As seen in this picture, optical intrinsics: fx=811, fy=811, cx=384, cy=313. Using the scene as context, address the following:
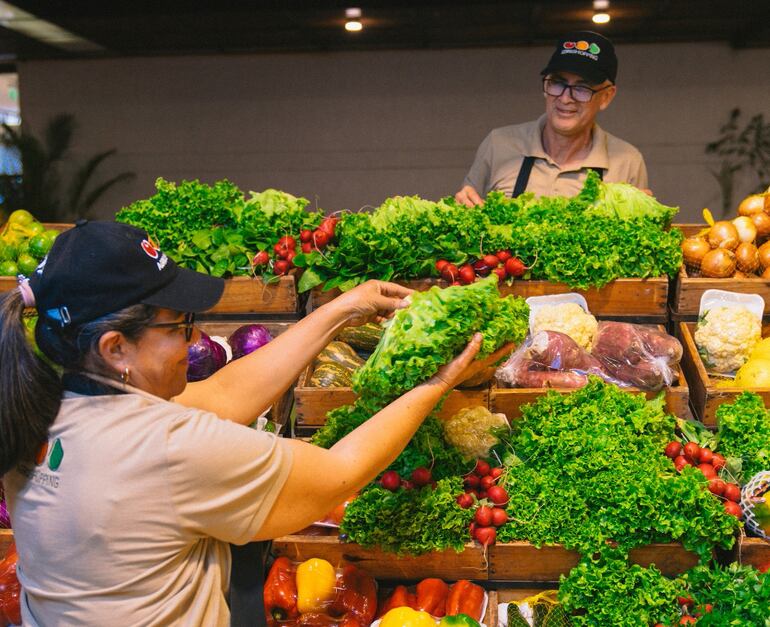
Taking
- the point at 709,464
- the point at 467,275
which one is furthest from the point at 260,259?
the point at 709,464

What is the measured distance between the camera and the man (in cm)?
445

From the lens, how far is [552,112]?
4641 mm

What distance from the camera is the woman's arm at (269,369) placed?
8.53 ft

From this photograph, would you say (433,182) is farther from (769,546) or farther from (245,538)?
(245,538)

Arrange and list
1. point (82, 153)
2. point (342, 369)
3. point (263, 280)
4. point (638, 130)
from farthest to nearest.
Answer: point (82, 153), point (638, 130), point (263, 280), point (342, 369)

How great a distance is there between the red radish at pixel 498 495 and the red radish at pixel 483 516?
5 cm

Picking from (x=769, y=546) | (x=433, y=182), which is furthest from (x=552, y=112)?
(x=433, y=182)

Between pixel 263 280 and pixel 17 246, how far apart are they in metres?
1.59

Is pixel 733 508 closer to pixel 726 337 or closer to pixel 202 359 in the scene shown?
pixel 726 337

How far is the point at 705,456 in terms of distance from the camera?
10.1ft

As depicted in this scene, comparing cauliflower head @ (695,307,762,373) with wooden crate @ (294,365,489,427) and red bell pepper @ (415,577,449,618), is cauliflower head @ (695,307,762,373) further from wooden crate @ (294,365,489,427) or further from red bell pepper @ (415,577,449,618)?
red bell pepper @ (415,577,449,618)

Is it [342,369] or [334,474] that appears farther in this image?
[342,369]

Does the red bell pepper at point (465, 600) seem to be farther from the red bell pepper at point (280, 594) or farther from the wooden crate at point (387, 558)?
the red bell pepper at point (280, 594)

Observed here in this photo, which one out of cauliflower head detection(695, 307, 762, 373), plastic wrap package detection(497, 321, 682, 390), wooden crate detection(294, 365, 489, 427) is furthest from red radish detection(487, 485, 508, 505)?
cauliflower head detection(695, 307, 762, 373)
